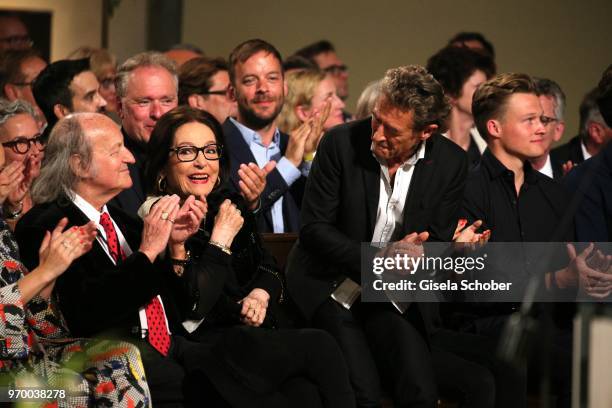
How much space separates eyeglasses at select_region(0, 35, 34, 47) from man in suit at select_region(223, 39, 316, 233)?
Result: 7.59 ft

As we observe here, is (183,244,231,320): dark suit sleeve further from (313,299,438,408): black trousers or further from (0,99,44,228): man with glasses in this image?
(0,99,44,228): man with glasses

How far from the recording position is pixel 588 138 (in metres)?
6.21

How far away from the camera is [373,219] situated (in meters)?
4.34

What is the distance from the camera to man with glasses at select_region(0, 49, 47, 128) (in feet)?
20.9

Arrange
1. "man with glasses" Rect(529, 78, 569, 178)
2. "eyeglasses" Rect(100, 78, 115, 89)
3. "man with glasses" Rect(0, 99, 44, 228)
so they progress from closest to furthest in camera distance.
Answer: "man with glasses" Rect(0, 99, 44, 228) → "man with glasses" Rect(529, 78, 569, 178) → "eyeglasses" Rect(100, 78, 115, 89)

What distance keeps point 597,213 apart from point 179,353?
6.01 feet

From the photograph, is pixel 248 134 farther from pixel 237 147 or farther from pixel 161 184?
pixel 161 184

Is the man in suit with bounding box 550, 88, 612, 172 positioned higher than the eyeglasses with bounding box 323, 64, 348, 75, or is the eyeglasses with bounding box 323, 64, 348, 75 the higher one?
the eyeglasses with bounding box 323, 64, 348, 75

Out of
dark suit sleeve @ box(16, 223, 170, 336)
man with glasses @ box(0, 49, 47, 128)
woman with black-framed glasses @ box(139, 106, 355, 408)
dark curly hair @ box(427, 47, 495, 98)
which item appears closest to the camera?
dark suit sleeve @ box(16, 223, 170, 336)

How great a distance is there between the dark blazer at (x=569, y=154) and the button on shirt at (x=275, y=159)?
1.57 metres

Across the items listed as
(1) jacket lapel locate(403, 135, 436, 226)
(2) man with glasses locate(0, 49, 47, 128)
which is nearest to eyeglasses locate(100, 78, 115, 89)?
(2) man with glasses locate(0, 49, 47, 128)

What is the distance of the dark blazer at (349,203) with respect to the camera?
4336 mm

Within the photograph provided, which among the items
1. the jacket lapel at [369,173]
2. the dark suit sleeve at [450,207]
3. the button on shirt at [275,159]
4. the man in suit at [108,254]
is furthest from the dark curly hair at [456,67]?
the man in suit at [108,254]

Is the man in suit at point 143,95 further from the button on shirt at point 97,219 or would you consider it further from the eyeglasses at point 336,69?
the eyeglasses at point 336,69
